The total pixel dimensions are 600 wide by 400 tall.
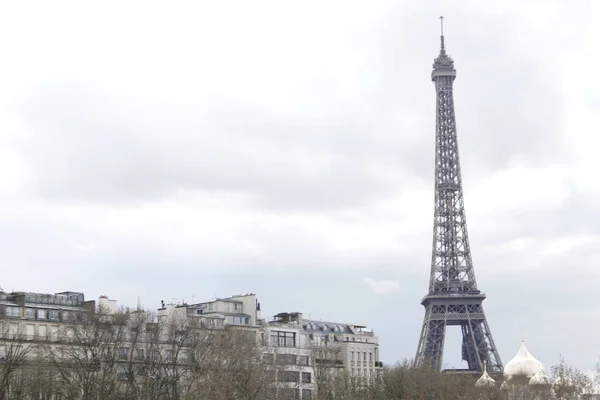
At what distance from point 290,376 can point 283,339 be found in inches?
374

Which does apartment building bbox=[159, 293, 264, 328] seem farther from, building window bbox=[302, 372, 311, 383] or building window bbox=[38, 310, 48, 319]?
building window bbox=[38, 310, 48, 319]

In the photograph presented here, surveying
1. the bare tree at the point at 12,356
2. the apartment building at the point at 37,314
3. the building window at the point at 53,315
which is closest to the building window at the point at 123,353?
the apartment building at the point at 37,314

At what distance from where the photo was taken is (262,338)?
117625 mm

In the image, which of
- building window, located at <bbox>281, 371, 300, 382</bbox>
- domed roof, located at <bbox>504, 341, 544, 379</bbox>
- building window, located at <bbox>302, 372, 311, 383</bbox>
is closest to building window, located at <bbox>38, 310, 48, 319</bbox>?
building window, located at <bbox>281, 371, 300, 382</bbox>

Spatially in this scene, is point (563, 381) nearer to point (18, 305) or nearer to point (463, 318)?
point (18, 305)

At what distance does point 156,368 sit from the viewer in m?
93.9

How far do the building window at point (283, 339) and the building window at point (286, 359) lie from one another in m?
1.92

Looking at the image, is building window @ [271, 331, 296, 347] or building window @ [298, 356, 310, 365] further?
building window @ [271, 331, 296, 347]

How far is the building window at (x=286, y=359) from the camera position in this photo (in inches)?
4215

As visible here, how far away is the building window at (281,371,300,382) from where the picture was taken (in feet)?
333

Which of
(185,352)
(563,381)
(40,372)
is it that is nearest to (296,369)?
(185,352)

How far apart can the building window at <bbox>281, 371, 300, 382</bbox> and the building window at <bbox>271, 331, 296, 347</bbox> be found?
5604 mm

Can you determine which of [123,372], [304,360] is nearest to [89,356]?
[123,372]

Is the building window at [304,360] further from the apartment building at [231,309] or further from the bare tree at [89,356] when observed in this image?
the bare tree at [89,356]
